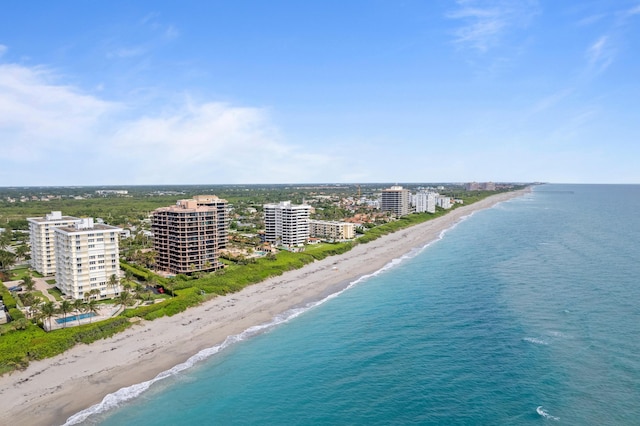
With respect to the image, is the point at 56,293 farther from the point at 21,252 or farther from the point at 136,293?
the point at 21,252

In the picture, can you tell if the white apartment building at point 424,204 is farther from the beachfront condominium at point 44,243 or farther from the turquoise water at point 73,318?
the turquoise water at point 73,318

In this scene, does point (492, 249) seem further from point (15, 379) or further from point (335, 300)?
point (15, 379)

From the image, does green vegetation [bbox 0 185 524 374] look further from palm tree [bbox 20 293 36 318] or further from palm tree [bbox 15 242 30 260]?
palm tree [bbox 15 242 30 260]

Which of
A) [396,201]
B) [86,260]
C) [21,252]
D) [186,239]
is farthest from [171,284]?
[396,201]

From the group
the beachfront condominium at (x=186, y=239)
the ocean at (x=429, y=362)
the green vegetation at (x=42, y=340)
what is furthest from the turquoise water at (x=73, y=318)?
the beachfront condominium at (x=186, y=239)

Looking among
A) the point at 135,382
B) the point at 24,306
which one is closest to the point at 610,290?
the point at 135,382

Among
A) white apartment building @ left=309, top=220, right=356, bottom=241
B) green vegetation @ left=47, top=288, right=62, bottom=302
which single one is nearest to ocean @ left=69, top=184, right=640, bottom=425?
green vegetation @ left=47, top=288, right=62, bottom=302
